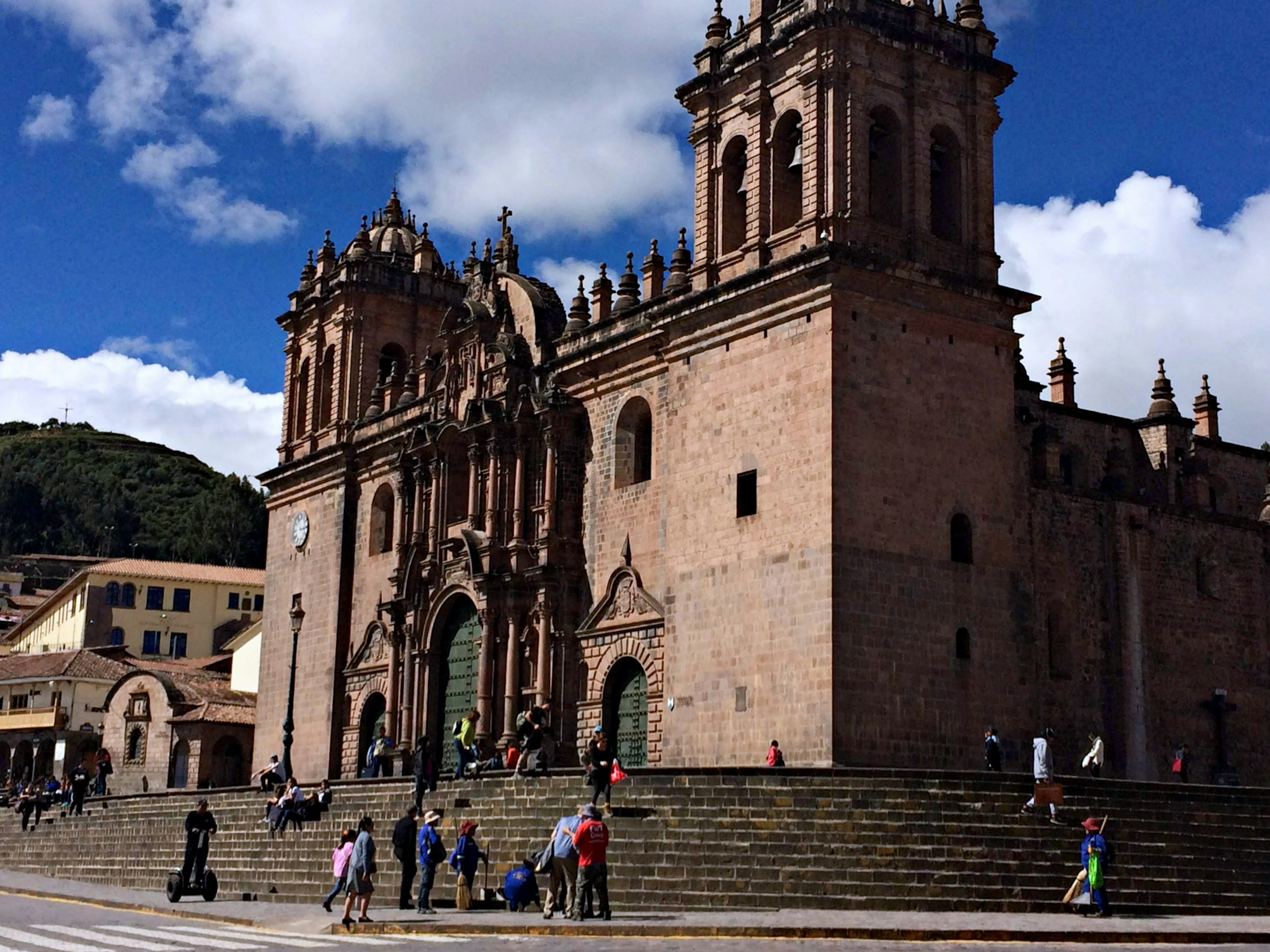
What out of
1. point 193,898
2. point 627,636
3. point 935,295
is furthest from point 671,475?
point 193,898

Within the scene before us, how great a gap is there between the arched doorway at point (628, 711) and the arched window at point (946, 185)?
970 cm

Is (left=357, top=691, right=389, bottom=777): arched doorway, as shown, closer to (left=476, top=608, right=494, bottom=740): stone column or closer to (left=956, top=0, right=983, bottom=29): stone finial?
(left=476, top=608, right=494, bottom=740): stone column

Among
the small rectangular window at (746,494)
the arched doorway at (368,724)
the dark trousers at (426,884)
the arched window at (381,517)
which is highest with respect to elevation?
the arched window at (381,517)

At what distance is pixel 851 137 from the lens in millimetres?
26891

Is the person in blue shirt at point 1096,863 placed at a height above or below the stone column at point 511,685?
below

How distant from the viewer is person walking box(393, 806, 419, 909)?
19.9m

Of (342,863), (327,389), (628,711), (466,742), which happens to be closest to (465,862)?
(342,863)

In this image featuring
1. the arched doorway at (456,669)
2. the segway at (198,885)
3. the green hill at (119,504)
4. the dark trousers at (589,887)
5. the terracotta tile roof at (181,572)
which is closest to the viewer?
the dark trousers at (589,887)

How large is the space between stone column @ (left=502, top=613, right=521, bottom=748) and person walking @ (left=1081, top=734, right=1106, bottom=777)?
10849 mm

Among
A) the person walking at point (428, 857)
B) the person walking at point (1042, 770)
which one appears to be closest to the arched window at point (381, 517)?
the person walking at point (1042, 770)

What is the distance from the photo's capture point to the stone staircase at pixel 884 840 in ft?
64.0

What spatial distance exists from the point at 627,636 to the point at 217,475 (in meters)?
91.9

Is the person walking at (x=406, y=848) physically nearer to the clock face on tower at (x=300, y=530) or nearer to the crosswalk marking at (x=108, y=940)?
the crosswalk marking at (x=108, y=940)

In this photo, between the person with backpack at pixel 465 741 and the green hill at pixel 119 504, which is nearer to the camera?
the person with backpack at pixel 465 741
